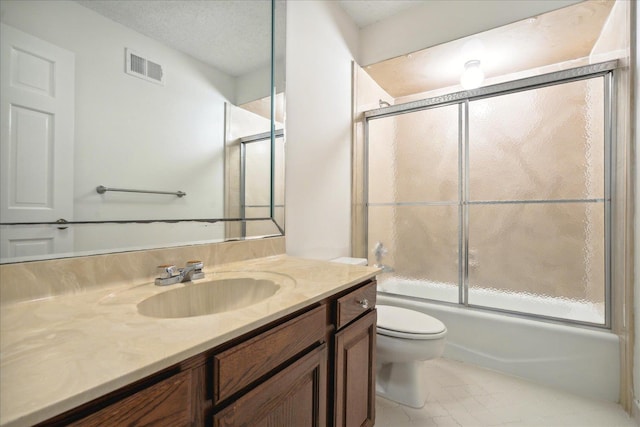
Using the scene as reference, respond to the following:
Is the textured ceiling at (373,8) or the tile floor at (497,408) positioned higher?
the textured ceiling at (373,8)

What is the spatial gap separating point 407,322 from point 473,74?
5.81 ft

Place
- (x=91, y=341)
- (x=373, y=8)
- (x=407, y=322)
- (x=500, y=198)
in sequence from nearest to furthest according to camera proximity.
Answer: (x=91, y=341), (x=407, y=322), (x=500, y=198), (x=373, y=8)

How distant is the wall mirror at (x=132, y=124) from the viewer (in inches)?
30.3

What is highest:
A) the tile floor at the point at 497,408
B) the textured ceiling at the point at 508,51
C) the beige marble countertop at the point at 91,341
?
the textured ceiling at the point at 508,51

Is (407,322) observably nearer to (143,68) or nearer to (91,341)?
(91,341)

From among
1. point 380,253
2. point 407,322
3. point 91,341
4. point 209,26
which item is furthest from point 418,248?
point 91,341

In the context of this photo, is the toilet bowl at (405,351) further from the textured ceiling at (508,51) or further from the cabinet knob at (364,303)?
the textured ceiling at (508,51)

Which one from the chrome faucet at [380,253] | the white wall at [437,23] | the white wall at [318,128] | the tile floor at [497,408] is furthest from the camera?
the chrome faucet at [380,253]

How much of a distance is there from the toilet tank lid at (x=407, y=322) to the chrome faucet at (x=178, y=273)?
93cm

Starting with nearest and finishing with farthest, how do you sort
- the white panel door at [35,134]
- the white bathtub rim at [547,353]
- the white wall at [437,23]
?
the white panel door at [35,134] → the white bathtub rim at [547,353] → the white wall at [437,23]

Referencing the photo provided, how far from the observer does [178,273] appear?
3.24ft

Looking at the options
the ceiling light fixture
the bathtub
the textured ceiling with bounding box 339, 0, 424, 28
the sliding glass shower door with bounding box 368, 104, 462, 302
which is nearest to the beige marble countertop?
the bathtub

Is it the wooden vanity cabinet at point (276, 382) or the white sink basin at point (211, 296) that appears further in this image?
the white sink basin at point (211, 296)

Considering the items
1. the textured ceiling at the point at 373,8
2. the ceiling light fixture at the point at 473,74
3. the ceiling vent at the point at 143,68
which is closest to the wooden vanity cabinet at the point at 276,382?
the ceiling vent at the point at 143,68
